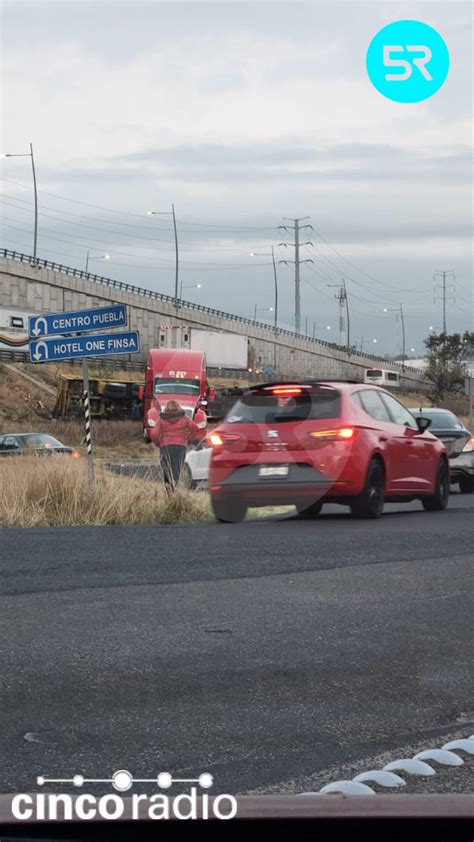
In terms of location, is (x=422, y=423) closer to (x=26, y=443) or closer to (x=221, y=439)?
(x=221, y=439)

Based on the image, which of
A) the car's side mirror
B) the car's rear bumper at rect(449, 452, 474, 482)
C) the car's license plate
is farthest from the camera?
the car's rear bumper at rect(449, 452, 474, 482)

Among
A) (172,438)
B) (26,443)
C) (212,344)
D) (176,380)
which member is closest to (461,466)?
(172,438)

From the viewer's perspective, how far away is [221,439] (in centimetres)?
1449

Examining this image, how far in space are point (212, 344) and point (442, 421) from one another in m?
32.1

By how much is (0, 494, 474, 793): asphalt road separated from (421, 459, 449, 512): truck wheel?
5.23 meters

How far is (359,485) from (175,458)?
514cm

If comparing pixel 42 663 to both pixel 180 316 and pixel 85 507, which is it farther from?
pixel 180 316

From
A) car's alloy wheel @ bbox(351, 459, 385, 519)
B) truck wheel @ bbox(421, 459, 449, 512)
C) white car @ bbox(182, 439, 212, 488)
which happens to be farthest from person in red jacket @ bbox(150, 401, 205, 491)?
car's alloy wheel @ bbox(351, 459, 385, 519)

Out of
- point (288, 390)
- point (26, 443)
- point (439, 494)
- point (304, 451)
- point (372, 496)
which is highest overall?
point (288, 390)

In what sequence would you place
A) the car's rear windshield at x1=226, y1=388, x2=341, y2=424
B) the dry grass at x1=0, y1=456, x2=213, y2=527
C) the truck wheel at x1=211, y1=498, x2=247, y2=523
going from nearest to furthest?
1. the car's rear windshield at x1=226, y1=388, x2=341, y2=424
2. the truck wheel at x1=211, y1=498, x2=247, y2=523
3. the dry grass at x1=0, y1=456, x2=213, y2=527

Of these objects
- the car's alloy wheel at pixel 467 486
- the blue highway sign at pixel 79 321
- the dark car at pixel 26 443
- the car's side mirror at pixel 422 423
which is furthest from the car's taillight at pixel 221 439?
the dark car at pixel 26 443

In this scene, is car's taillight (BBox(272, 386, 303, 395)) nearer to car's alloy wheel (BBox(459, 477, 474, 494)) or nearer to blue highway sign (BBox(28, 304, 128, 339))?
blue highway sign (BBox(28, 304, 128, 339))

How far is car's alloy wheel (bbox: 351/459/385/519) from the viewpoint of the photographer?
14594 mm

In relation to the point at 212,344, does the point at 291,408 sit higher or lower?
lower
